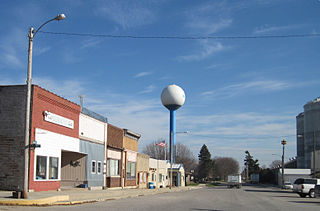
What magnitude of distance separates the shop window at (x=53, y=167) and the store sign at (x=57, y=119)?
2.49m

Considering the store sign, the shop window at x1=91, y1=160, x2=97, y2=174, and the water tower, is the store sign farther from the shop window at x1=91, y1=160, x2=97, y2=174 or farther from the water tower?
the water tower

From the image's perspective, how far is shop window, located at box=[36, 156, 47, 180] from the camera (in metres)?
24.3

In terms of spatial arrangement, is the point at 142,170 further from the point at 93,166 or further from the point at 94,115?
the point at 94,115

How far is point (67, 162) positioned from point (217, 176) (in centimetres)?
13708

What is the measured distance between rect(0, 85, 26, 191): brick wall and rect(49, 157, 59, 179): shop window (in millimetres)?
3487

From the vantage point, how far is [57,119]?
27.1 m

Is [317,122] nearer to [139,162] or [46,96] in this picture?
[139,162]

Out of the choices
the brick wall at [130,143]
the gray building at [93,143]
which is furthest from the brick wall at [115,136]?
the brick wall at [130,143]

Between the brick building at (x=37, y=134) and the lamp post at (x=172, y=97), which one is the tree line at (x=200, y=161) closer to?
the lamp post at (x=172, y=97)

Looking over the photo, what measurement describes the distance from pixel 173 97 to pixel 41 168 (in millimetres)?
41568

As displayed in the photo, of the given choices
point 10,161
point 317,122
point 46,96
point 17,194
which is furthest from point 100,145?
point 317,122

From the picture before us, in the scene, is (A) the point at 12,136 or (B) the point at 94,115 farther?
(B) the point at 94,115

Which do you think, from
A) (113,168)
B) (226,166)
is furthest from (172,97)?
(226,166)

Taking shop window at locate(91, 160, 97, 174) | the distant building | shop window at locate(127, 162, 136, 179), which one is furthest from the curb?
the distant building
